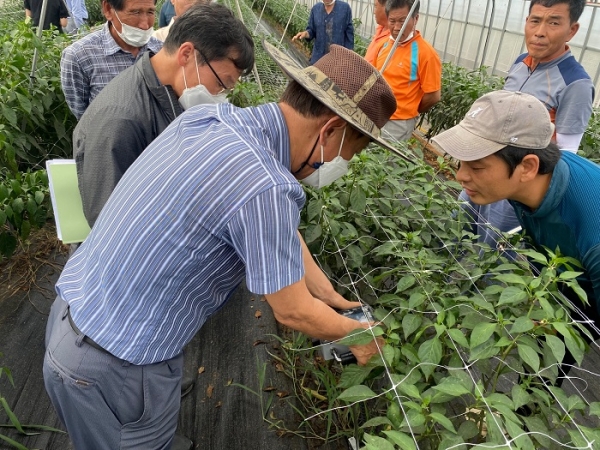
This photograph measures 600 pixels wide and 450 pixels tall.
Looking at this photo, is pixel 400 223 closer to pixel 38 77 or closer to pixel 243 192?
pixel 243 192

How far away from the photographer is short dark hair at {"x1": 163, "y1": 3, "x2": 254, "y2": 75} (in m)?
1.76

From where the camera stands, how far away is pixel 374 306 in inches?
64.6

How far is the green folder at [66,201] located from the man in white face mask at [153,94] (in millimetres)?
115

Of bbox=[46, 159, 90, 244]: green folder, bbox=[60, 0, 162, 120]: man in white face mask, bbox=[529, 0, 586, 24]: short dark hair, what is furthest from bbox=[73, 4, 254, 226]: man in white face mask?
bbox=[529, 0, 586, 24]: short dark hair

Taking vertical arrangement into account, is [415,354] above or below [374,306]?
above

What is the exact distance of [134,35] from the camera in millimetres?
2295

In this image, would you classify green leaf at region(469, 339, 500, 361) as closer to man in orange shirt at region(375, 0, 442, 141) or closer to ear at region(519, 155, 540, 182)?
ear at region(519, 155, 540, 182)

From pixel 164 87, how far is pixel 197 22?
0.28 meters

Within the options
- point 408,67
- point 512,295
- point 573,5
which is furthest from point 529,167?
point 408,67

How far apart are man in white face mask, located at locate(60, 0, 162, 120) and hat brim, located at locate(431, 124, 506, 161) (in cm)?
166

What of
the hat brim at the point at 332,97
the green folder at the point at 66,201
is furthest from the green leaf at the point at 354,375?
the green folder at the point at 66,201

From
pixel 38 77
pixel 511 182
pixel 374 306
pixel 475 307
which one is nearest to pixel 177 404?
pixel 374 306

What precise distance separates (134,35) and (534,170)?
1950 millimetres

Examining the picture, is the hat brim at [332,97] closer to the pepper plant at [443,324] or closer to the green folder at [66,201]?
the pepper plant at [443,324]
